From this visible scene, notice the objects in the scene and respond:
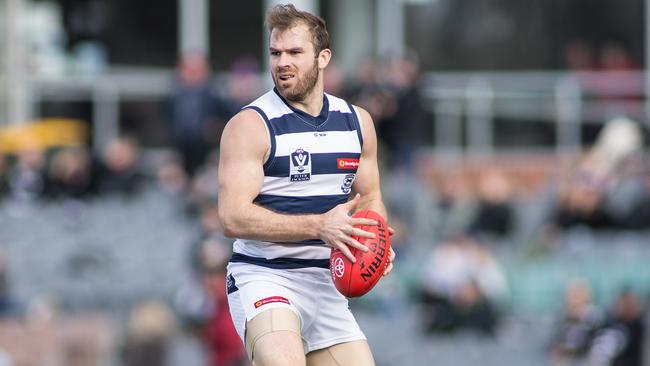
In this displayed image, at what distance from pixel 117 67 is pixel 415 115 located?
20.4 feet

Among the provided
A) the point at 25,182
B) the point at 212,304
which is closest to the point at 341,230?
the point at 212,304

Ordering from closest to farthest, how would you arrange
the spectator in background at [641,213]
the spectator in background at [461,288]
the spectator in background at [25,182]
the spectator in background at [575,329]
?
the spectator in background at [575,329] → the spectator in background at [461,288] → the spectator in background at [641,213] → the spectator in background at [25,182]

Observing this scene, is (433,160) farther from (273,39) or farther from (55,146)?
(273,39)

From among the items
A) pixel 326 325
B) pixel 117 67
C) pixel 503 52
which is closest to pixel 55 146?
pixel 117 67

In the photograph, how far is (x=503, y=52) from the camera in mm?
22125

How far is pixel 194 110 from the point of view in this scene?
676 inches

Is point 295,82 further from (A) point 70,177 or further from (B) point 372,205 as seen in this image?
(A) point 70,177

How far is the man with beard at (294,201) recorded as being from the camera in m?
6.79

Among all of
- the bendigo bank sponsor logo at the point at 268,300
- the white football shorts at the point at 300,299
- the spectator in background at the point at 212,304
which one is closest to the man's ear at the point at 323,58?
the white football shorts at the point at 300,299

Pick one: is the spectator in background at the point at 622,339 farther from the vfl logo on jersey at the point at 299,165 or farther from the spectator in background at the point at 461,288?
the vfl logo on jersey at the point at 299,165

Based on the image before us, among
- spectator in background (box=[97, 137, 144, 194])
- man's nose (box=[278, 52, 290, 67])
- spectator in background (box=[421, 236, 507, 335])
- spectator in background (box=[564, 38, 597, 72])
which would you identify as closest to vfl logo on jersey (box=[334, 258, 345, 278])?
man's nose (box=[278, 52, 290, 67])

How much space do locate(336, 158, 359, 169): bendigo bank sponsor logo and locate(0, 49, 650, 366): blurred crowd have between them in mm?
7523

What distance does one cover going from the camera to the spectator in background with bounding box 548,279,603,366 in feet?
51.3

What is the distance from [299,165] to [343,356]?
1039 millimetres
